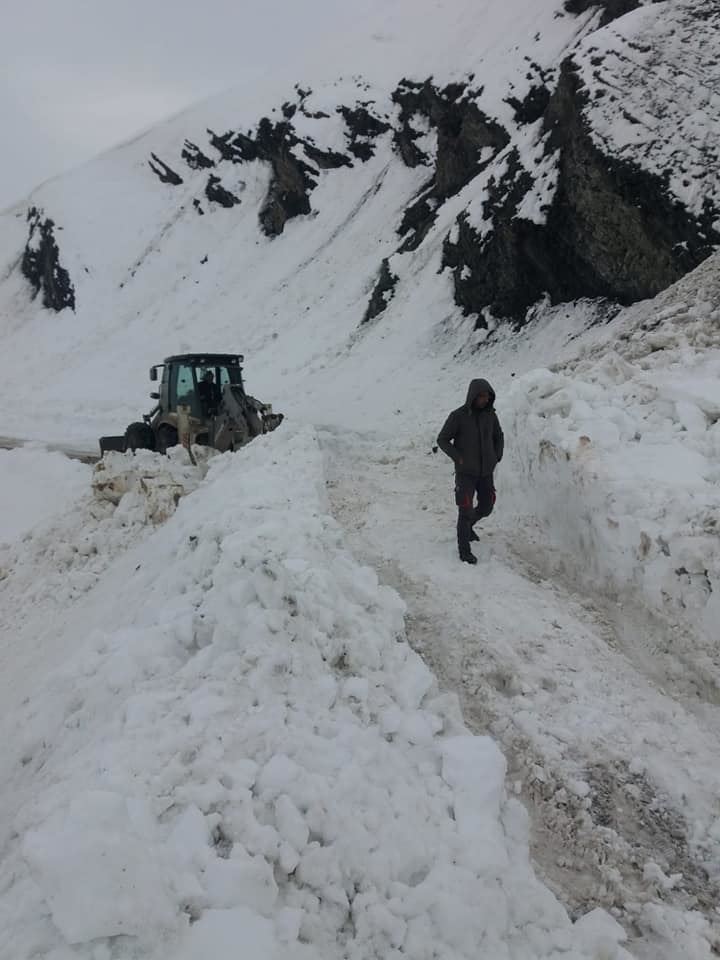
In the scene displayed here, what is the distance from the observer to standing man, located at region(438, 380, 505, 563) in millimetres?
5703

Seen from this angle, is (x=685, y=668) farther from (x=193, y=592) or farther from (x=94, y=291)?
(x=94, y=291)

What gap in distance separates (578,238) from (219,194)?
96.7ft

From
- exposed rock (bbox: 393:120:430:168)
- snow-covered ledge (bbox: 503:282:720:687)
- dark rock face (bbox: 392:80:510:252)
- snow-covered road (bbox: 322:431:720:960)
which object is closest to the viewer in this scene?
snow-covered road (bbox: 322:431:720:960)

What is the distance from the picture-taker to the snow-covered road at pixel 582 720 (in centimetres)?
277

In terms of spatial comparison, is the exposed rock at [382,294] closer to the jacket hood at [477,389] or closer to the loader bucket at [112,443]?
the loader bucket at [112,443]

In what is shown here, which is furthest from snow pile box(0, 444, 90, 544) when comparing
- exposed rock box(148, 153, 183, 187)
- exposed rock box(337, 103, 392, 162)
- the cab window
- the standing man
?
exposed rock box(148, 153, 183, 187)

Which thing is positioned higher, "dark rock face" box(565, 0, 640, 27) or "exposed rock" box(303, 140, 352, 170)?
"dark rock face" box(565, 0, 640, 27)

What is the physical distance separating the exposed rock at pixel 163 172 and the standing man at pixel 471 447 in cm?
4446

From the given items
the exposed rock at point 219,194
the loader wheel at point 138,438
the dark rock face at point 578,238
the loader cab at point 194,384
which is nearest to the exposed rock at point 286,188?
the exposed rock at point 219,194

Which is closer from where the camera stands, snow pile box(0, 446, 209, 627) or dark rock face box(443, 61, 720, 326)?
snow pile box(0, 446, 209, 627)

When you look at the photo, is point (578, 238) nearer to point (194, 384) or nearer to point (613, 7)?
point (194, 384)

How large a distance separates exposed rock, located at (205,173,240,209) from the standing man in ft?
125

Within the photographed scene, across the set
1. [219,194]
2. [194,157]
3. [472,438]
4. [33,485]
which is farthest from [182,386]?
[194,157]

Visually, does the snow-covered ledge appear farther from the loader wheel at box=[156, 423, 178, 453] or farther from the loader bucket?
the loader bucket
